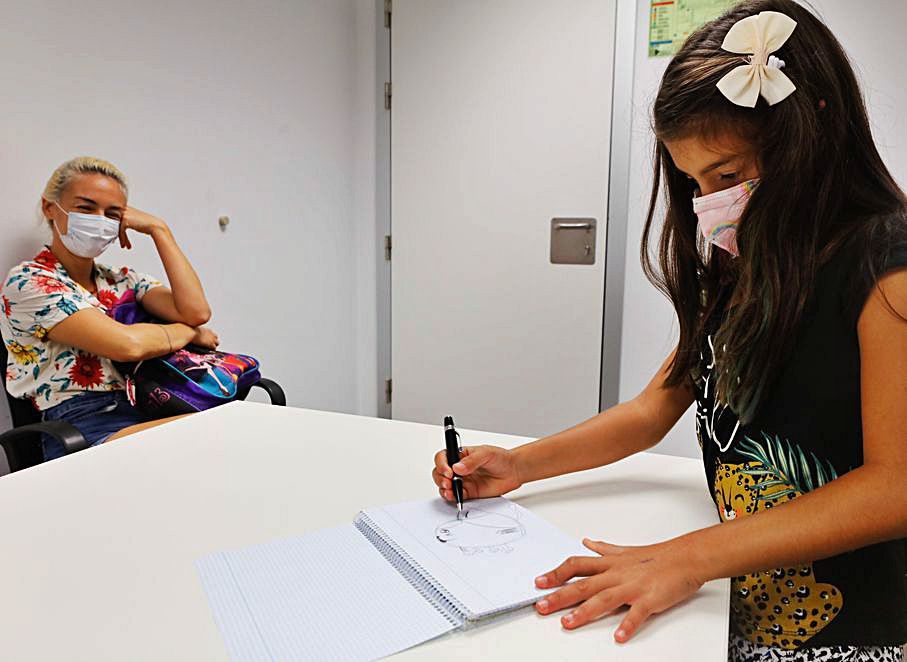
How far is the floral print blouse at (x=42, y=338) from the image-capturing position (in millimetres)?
1951

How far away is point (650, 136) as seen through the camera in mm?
3002

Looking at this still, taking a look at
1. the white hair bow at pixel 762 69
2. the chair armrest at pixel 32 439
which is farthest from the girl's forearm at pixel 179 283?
the white hair bow at pixel 762 69

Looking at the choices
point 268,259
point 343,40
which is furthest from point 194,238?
point 343,40

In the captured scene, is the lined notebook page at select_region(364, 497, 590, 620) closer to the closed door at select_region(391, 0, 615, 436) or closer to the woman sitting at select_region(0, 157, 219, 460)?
the woman sitting at select_region(0, 157, 219, 460)

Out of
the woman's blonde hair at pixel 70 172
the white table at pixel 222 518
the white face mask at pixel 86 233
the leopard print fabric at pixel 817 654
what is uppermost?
the woman's blonde hair at pixel 70 172

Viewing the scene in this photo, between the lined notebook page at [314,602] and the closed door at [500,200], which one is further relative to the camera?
the closed door at [500,200]

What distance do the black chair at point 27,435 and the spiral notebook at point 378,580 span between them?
1.04m

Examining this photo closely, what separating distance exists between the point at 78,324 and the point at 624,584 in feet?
5.87

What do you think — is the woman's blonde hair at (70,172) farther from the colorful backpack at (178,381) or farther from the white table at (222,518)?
the white table at (222,518)

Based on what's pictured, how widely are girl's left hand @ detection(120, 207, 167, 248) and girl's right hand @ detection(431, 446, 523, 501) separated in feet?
5.48

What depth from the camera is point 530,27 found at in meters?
3.15

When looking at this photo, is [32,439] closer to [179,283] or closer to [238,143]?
[179,283]

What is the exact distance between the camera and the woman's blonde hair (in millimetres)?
2057

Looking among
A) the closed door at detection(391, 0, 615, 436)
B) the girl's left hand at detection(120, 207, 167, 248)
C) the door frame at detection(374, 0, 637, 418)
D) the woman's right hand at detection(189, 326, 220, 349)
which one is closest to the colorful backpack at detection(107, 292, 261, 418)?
the woman's right hand at detection(189, 326, 220, 349)
